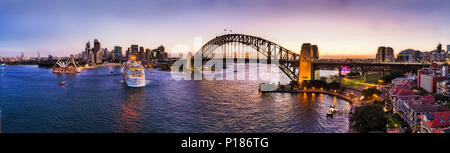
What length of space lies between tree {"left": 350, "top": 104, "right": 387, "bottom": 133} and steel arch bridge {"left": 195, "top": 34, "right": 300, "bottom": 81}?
12.7 m

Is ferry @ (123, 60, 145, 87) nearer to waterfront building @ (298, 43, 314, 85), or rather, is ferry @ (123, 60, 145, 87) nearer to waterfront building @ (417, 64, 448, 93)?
waterfront building @ (298, 43, 314, 85)

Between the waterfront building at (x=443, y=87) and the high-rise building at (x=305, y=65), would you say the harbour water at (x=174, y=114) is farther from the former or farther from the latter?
the waterfront building at (x=443, y=87)

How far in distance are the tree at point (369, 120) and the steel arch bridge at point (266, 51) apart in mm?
12739

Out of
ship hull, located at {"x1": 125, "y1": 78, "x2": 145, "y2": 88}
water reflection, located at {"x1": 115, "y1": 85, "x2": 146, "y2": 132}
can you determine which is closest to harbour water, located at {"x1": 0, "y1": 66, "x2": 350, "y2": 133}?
water reflection, located at {"x1": 115, "y1": 85, "x2": 146, "y2": 132}

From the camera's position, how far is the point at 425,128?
26.2 ft

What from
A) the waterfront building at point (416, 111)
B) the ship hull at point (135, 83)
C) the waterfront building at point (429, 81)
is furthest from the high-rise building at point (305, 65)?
the ship hull at point (135, 83)

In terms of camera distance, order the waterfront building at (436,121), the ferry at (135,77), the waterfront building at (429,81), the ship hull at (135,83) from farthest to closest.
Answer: the ferry at (135,77)
the ship hull at (135,83)
the waterfront building at (429,81)
the waterfront building at (436,121)

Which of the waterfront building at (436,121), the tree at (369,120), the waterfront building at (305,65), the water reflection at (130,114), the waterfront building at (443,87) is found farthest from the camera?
the waterfront building at (305,65)

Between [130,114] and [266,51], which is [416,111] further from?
[266,51]

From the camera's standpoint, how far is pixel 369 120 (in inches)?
332

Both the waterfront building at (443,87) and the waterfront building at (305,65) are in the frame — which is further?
the waterfront building at (305,65)

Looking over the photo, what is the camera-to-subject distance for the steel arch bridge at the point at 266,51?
22.9 metres
